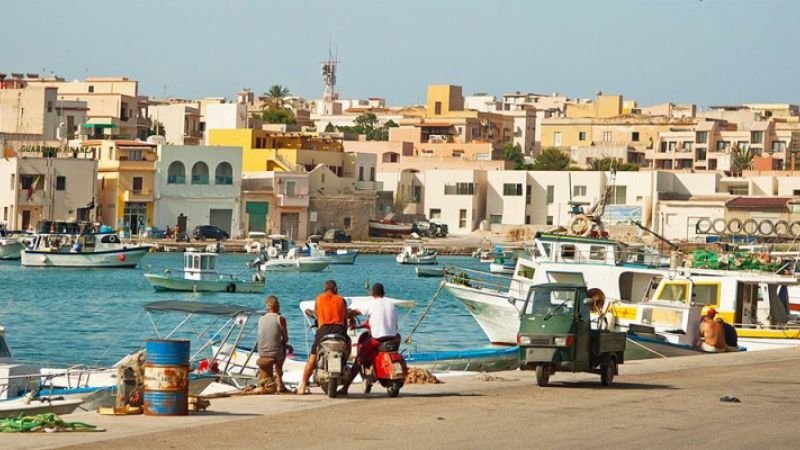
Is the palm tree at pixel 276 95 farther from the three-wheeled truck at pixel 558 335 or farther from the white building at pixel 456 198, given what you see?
the three-wheeled truck at pixel 558 335

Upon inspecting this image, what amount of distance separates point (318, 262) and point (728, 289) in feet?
175

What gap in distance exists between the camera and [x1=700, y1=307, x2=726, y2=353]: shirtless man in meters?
31.4

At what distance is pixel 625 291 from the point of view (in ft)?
123

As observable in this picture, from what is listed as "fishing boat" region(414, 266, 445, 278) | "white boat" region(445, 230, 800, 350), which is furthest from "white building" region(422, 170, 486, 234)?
"white boat" region(445, 230, 800, 350)

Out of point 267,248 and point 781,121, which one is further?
point 781,121

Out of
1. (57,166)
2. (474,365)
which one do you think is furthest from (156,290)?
(474,365)

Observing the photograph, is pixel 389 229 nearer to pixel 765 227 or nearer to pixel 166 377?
pixel 765 227

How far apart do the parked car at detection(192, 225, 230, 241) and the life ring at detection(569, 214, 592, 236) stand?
5967cm

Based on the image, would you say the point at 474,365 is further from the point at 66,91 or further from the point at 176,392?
the point at 66,91

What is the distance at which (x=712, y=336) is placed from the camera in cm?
3145

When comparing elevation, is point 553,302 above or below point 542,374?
above

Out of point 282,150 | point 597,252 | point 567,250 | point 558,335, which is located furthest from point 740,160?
point 558,335

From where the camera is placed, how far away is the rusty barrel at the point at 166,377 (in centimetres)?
1747

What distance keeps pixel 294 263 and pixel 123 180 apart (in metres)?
14.7
